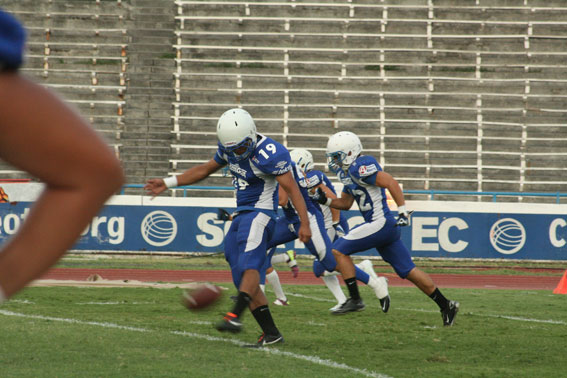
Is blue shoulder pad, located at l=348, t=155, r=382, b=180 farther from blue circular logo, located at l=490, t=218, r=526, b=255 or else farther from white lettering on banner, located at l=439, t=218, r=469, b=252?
blue circular logo, located at l=490, t=218, r=526, b=255

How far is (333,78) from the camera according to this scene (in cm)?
2205

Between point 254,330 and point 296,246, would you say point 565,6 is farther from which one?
point 254,330

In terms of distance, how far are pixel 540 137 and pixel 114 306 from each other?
1520cm

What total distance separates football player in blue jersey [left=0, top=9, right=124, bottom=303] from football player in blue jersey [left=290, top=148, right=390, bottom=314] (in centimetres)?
740

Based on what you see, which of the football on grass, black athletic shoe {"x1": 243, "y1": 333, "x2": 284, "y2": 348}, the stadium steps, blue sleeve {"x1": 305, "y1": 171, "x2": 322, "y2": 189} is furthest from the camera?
the stadium steps

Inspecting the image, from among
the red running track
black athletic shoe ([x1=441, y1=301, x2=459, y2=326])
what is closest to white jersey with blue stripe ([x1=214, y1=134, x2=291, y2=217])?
black athletic shoe ([x1=441, y1=301, x2=459, y2=326])

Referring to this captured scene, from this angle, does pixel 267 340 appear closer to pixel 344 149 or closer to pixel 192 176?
pixel 192 176

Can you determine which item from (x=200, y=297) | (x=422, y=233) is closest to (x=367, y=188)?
(x=200, y=297)

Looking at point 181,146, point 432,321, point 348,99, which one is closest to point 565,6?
Answer: point 348,99

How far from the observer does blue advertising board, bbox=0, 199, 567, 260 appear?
55.8 feet

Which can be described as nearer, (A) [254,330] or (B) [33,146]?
(B) [33,146]

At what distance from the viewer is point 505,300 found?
10.8 m

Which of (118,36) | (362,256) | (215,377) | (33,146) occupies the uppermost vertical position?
(118,36)

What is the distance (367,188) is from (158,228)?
9299 millimetres
